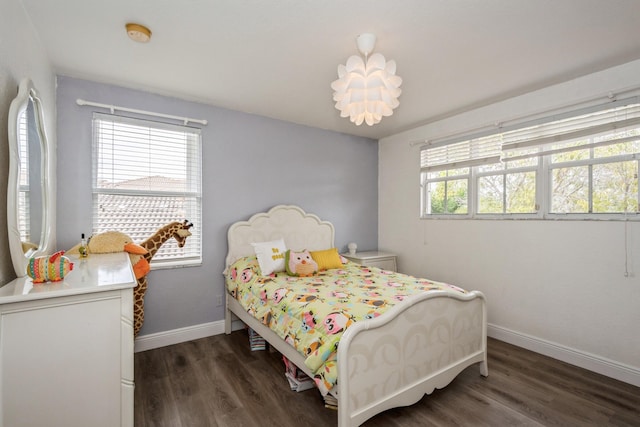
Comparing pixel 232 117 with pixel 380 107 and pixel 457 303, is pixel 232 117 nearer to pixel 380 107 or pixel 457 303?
pixel 380 107

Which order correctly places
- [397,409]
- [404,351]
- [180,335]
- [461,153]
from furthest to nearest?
[461,153] → [180,335] → [397,409] → [404,351]

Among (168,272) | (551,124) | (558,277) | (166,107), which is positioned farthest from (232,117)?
(558,277)

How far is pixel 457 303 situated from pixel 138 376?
2.53 meters

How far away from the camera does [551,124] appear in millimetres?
2773

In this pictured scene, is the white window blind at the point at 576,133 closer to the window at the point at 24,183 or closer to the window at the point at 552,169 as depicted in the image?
the window at the point at 552,169

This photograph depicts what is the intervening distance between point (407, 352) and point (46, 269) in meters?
1.94

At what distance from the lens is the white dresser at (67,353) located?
46.7 inches

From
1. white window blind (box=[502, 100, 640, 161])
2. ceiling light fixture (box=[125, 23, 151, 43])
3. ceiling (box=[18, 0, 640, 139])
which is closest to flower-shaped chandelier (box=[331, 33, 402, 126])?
ceiling (box=[18, 0, 640, 139])

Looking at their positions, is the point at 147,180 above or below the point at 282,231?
above

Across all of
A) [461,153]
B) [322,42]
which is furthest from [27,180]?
[461,153]

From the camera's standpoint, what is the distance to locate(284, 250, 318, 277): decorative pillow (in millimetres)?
2910

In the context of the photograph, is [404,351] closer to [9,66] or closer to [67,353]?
[67,353]

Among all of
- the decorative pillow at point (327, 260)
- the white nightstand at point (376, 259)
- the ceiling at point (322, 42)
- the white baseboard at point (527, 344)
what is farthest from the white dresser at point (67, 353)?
the white nightstand at point (376, 259)

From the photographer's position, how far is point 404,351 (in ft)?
5.99
